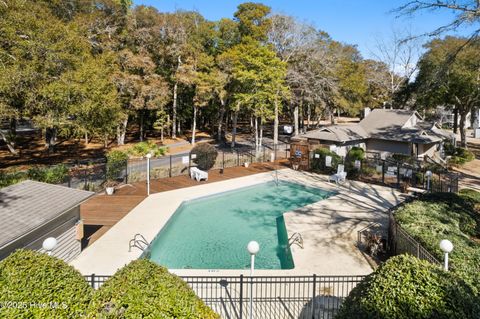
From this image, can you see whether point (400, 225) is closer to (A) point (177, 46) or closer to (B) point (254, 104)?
(B) point (254, 104)

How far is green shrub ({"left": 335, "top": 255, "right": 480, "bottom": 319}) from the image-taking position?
171 inches

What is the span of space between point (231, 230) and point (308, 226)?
3.24 meters

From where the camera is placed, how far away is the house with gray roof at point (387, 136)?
25.0 m

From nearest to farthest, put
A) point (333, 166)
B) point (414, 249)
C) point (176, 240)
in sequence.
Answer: point (414, 249) → point (176, 240) → point (333, 166)

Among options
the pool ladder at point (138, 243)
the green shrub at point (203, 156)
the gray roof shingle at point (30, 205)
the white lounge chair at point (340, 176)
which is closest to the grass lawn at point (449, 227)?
the white lounge chair at point (340, 176)

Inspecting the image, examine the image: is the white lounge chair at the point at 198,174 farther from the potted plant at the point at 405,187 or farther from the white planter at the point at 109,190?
the potted plant at the point at 405,187

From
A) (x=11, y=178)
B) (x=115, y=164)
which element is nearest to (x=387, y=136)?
(x=115, y=164)

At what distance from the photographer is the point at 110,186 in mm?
17219

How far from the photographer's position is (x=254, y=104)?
89.4 feet

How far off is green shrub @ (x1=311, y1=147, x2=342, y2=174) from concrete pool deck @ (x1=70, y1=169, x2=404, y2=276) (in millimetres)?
2049

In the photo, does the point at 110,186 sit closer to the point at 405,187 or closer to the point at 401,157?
the point at 405,187

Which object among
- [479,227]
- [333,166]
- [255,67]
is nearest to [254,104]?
[255,67]

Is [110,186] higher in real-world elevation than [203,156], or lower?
lower

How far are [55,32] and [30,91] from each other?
4.74 metres
